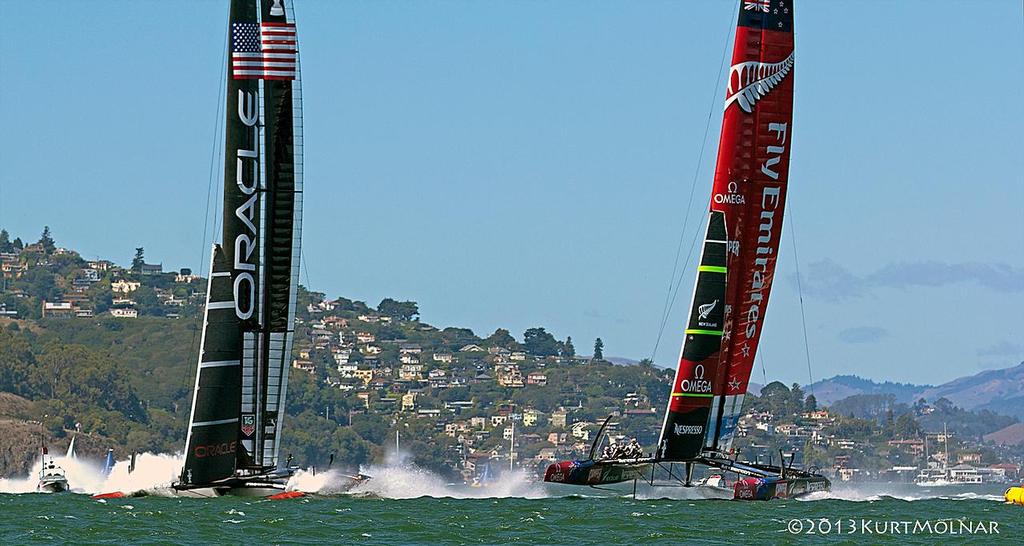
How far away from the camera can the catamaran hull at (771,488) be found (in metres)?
48.1

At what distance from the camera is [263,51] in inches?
1817

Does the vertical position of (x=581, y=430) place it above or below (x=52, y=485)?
above

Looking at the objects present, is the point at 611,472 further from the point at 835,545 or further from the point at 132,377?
Result: the point at 132,377

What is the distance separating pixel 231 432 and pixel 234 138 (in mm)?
6942

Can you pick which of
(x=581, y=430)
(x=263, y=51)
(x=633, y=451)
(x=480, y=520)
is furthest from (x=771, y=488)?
(x=581, y=430)

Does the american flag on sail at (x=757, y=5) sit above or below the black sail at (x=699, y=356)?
above

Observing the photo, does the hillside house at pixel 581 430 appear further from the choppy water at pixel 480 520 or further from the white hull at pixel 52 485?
the choppy water at pixel 480 520

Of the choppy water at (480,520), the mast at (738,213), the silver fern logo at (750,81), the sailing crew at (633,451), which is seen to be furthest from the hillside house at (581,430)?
the silver fern logo at (750,81)

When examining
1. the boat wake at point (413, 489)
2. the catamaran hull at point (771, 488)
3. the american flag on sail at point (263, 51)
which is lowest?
the boat wake at point (413, 489)

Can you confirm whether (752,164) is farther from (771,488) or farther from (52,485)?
(52,485)

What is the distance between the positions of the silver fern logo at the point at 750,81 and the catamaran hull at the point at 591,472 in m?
9.75

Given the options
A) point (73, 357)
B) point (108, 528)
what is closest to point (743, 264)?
point (108, 528)

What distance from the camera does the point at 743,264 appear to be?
167ft

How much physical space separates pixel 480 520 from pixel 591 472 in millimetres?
6660
